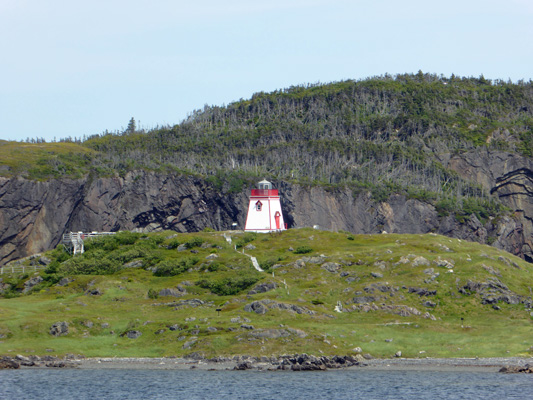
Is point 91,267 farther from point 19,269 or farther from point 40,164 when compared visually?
point 40,164

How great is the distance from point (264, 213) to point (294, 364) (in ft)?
190

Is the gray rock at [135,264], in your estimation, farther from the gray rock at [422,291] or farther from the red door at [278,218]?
the gray rock at [422,291]

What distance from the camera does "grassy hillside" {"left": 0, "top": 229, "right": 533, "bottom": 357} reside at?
8394 centimetres

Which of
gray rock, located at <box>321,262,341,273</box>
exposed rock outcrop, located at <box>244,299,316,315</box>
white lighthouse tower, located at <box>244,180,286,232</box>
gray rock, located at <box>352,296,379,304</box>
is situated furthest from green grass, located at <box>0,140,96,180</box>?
gray rock, located at <box>352,296,379,304</box>

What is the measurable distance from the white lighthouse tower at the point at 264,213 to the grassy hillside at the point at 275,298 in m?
4.39

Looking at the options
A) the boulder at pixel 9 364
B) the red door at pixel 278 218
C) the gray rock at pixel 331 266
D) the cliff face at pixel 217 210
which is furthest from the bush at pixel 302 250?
the cliff face at pixel 217 210

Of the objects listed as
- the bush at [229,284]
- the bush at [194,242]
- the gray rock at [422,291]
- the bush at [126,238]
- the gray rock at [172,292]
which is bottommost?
the gray rock at [422,291]

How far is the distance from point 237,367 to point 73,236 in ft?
196

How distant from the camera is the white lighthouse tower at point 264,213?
134000 mm

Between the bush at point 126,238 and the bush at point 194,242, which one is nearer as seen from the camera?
the bush at point 194,242

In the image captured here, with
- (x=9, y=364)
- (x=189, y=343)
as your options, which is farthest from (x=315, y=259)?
(x=9, y=364)

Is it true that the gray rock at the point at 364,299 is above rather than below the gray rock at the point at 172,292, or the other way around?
below

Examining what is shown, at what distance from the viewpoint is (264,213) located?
135 meters

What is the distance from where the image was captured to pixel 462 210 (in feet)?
616
